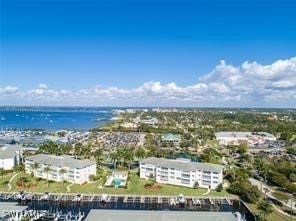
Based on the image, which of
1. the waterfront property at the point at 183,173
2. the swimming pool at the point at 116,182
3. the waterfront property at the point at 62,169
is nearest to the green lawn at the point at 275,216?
the waterfront property at the point at 183,173

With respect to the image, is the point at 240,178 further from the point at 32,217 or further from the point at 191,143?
the point at 191,143

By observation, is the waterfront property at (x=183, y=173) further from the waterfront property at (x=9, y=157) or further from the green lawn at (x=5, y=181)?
the waterfront property at (x=9, y=157)

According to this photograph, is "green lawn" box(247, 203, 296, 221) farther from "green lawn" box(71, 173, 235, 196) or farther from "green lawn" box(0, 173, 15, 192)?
"green lawn" box(0, 173, 15, 192)

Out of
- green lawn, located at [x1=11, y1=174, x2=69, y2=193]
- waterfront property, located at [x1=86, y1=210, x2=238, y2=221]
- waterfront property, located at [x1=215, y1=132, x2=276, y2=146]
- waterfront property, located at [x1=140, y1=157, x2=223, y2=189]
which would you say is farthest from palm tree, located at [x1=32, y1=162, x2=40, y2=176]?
waterfront property, located at [x1=215, y1=132, x2=276, y2=146]

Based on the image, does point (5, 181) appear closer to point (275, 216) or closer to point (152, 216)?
point (152, 216)

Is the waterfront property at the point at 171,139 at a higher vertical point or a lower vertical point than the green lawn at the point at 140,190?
higher
